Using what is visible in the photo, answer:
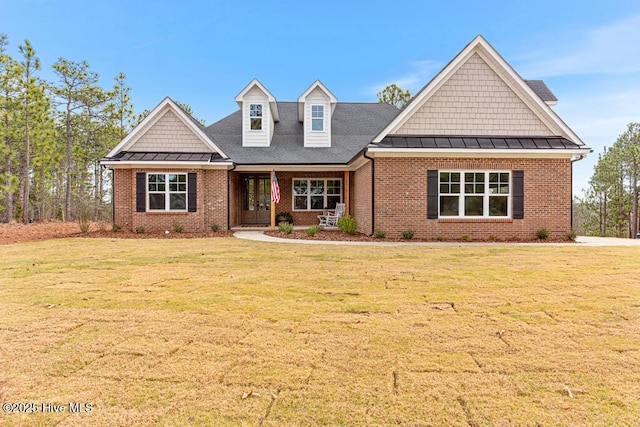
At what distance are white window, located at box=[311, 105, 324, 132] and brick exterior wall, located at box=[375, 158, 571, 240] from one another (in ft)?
22.8

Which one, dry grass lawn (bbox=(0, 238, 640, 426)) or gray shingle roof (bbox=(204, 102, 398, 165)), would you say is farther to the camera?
gray shingle roof (bbox=(204, 102, 398, 165))

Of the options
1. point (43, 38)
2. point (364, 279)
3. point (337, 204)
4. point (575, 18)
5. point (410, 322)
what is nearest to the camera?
point (410, 322)

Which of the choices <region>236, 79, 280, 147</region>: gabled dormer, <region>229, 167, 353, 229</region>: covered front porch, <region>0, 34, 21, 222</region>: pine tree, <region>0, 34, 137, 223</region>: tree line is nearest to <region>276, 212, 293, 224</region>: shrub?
<region>229, 167, 353, 229</region>: covered front porch

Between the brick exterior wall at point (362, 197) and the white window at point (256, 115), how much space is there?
5.51 meters

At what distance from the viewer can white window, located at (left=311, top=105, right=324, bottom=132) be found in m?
19.6

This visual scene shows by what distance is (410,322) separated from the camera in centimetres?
421

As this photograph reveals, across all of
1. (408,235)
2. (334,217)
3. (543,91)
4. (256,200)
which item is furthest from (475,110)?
(256,200)

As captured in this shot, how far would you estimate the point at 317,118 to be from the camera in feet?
64.2

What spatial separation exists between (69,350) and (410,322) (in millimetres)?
3282

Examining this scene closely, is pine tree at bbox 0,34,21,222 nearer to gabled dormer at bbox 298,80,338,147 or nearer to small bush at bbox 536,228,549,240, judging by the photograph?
gabled dormer at bbox 298,80,338,147

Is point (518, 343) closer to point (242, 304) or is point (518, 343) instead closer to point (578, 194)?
point (242, 304)

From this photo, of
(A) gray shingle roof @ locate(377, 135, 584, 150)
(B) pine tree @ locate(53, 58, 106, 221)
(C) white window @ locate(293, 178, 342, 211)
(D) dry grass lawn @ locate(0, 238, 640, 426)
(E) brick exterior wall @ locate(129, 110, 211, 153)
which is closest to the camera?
(D) dry grass lawn @ locate(0, 238, 640, 426)

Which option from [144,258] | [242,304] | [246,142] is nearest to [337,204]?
[246,142]

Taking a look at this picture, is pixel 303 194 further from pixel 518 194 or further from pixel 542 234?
pixel 542 234
